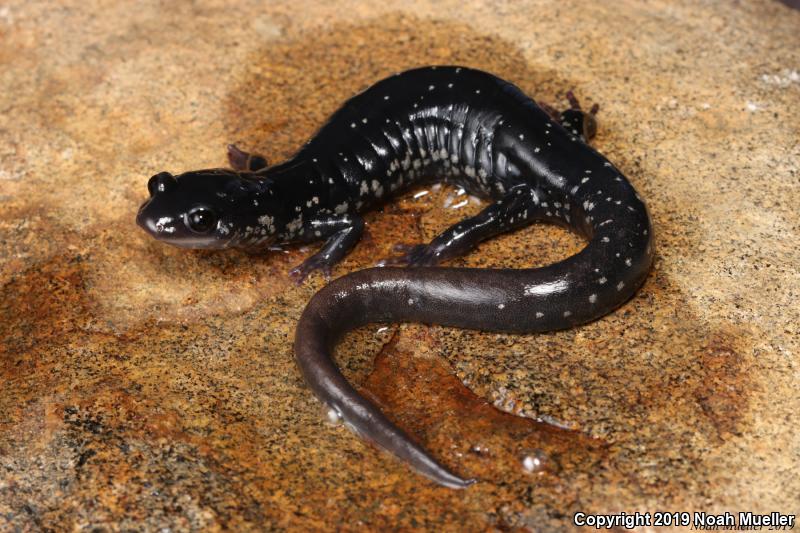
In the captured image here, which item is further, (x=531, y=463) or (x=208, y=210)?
(x=208, y=210)

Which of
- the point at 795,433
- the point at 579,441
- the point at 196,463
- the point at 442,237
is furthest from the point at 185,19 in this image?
the point at 795,433

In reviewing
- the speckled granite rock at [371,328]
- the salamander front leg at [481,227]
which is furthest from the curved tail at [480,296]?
the salamander front leg at [481,227]

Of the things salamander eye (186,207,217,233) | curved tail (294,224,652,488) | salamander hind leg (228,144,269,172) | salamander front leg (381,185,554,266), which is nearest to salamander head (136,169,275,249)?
salamander eye (186,207,217,233)

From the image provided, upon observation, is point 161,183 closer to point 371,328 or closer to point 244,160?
point 244,160

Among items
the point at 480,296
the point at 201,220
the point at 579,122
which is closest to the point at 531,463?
the point at 480,296

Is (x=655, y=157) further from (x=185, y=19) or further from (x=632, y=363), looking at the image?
(x=185, y=19)

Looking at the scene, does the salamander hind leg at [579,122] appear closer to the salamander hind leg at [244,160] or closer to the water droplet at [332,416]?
the salamander hind leg at [244,160]
